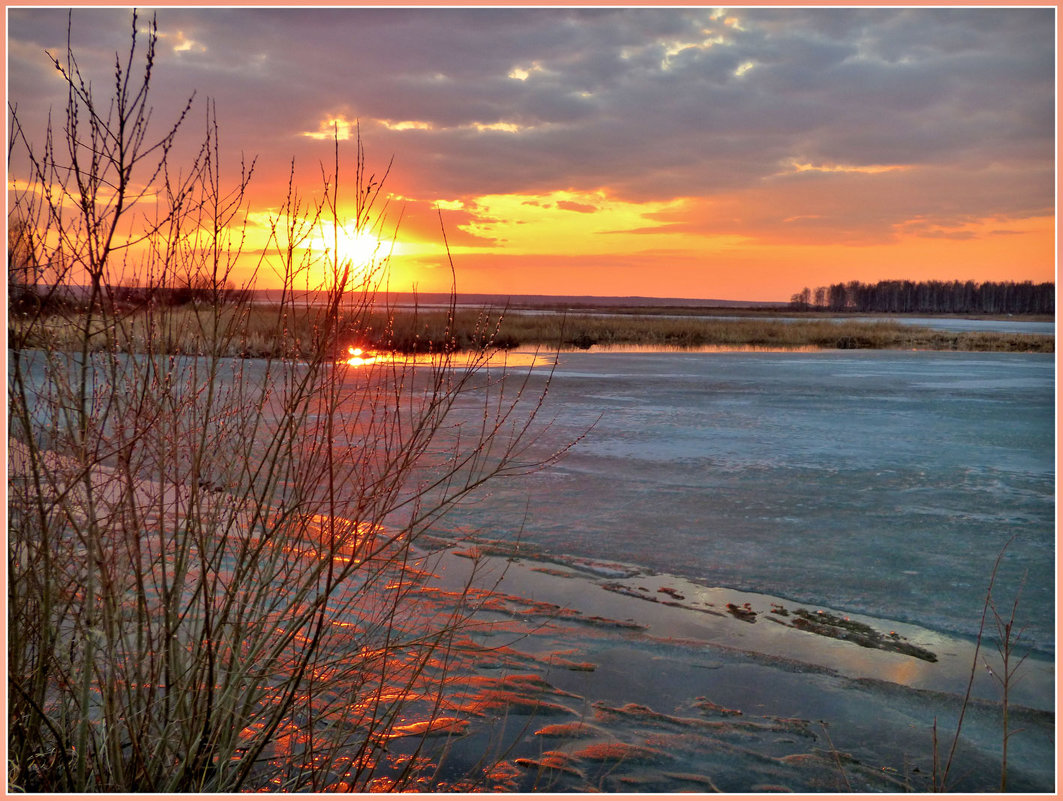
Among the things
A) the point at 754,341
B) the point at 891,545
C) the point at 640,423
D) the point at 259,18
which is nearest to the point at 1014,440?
the point at 640,423

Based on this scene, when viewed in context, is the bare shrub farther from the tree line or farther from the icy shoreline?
the tree line

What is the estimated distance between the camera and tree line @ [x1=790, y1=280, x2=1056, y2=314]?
58906 millimetres

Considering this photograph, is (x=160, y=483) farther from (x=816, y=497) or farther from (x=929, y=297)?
(x=929, y=297)

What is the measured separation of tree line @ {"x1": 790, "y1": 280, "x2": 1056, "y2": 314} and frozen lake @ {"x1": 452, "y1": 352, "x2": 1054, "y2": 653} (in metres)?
42.9

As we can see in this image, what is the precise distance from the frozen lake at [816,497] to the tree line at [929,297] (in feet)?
141

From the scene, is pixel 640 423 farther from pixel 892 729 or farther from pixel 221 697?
pixel 221 697

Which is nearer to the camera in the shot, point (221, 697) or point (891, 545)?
point (221, 697)

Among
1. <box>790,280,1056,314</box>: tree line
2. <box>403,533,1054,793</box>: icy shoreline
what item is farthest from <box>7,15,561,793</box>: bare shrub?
<box>790,280,1056,314</box>: tree line

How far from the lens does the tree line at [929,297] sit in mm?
58906

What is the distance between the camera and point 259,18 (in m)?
3.76

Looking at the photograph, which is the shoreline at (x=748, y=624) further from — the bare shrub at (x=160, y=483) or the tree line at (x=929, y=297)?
the tree line at (x=929, y=297)

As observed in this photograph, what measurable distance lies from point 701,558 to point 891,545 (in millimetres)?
1574

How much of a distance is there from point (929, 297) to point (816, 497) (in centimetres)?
7464

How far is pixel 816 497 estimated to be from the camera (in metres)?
7.49
